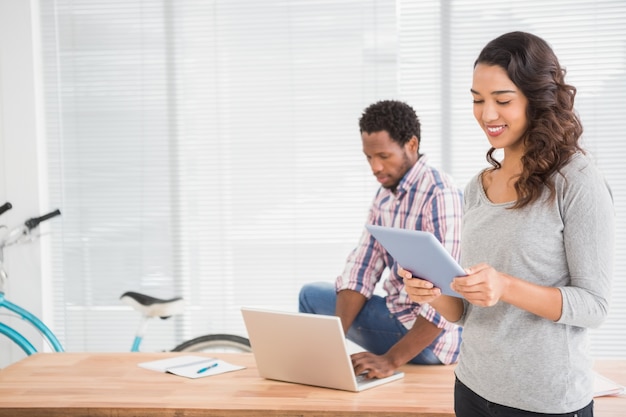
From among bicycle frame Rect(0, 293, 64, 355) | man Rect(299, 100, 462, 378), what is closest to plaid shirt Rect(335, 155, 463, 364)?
man Rect(299, 100, 462, 378)

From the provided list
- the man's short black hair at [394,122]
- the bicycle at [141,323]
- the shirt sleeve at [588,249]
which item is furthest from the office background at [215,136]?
the shirt sleeve at [588,249]

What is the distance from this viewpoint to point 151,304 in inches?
131

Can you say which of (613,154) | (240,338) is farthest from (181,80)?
(613,154)

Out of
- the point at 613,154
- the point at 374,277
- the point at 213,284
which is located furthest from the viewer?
the point at 213,284

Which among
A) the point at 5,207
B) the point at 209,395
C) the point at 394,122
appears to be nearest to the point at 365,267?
the point at 394,122

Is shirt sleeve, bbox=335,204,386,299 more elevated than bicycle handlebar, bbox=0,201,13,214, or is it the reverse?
bicycle handlebar, bbox=0,201,13,214

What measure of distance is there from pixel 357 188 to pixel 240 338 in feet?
3.15

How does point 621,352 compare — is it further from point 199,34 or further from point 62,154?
point 62,154

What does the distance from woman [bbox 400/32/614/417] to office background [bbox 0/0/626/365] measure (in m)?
2.31

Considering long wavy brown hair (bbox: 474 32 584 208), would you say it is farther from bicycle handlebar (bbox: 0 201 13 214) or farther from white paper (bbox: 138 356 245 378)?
bicycle handlebar (bbox: 0 201 13 214)

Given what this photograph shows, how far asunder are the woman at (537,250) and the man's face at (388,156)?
1096 mm

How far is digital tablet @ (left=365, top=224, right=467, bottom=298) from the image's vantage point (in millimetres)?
1423

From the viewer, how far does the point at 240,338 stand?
3426 millimetres

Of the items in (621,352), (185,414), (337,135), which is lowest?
(621,352)
